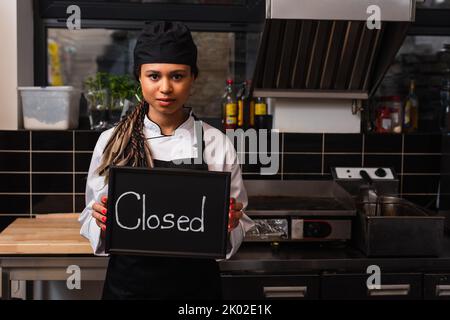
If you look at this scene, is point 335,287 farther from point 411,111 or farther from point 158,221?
point 411,111

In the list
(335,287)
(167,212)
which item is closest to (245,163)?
(335,287)

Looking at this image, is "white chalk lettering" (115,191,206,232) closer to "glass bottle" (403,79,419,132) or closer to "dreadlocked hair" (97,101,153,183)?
"dreadlocked hair" (97,101,153,183)

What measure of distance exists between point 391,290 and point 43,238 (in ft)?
4.90

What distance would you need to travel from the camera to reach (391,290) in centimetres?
241

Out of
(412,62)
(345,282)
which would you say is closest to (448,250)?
(345,282)

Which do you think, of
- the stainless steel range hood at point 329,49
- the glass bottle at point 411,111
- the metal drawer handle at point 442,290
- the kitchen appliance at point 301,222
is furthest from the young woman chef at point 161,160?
the glass bottle at point 411,111

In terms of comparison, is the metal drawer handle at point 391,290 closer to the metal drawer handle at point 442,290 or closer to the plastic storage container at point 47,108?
the metal drawer handle at point 442,290

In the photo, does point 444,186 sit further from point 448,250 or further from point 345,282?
point 345,282

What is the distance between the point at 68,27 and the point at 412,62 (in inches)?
76.5

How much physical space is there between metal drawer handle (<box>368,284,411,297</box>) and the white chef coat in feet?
2.89

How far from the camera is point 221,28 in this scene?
3.23m

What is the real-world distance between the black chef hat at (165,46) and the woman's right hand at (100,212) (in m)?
0.40

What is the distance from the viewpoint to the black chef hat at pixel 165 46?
1.63m
